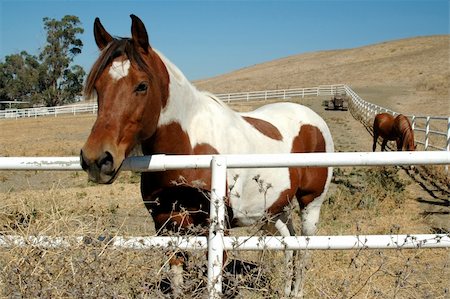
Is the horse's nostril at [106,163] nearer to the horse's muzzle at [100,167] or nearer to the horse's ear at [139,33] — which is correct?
the horse's muzzle at [100,167]

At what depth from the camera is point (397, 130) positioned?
13969mm

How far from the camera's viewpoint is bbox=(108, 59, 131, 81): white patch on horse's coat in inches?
107

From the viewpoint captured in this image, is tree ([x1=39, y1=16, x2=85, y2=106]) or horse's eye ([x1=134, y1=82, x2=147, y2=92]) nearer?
horse's eye ([x1=134, y1=82, x2=147, y2=92])

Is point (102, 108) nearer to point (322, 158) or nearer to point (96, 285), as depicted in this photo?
point (96, 285)

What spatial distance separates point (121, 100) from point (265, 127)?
1.85 m

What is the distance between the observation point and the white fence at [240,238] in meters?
2.45

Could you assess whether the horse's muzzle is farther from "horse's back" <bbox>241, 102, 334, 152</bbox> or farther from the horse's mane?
"horse's back" <bbox>241, 102, 334, 152</bbox>

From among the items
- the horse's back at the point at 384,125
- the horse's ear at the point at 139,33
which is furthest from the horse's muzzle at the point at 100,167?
the horse's back at the point at 384,125

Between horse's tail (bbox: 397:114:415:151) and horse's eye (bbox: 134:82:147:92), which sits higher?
horse's eye (bbox: 134:82:147:92)

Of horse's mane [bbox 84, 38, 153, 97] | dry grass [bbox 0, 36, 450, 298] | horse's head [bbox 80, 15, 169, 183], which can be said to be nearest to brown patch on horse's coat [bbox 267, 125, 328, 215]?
dry grass [bbox 0, 36, 450, 298]

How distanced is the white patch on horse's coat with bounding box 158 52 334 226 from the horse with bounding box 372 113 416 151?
10133mm

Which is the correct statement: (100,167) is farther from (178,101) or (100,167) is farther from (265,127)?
(265,127)

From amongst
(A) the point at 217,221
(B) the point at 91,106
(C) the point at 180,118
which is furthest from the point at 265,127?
(B) the point at 91,106

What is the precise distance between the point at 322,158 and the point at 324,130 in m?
2.66
